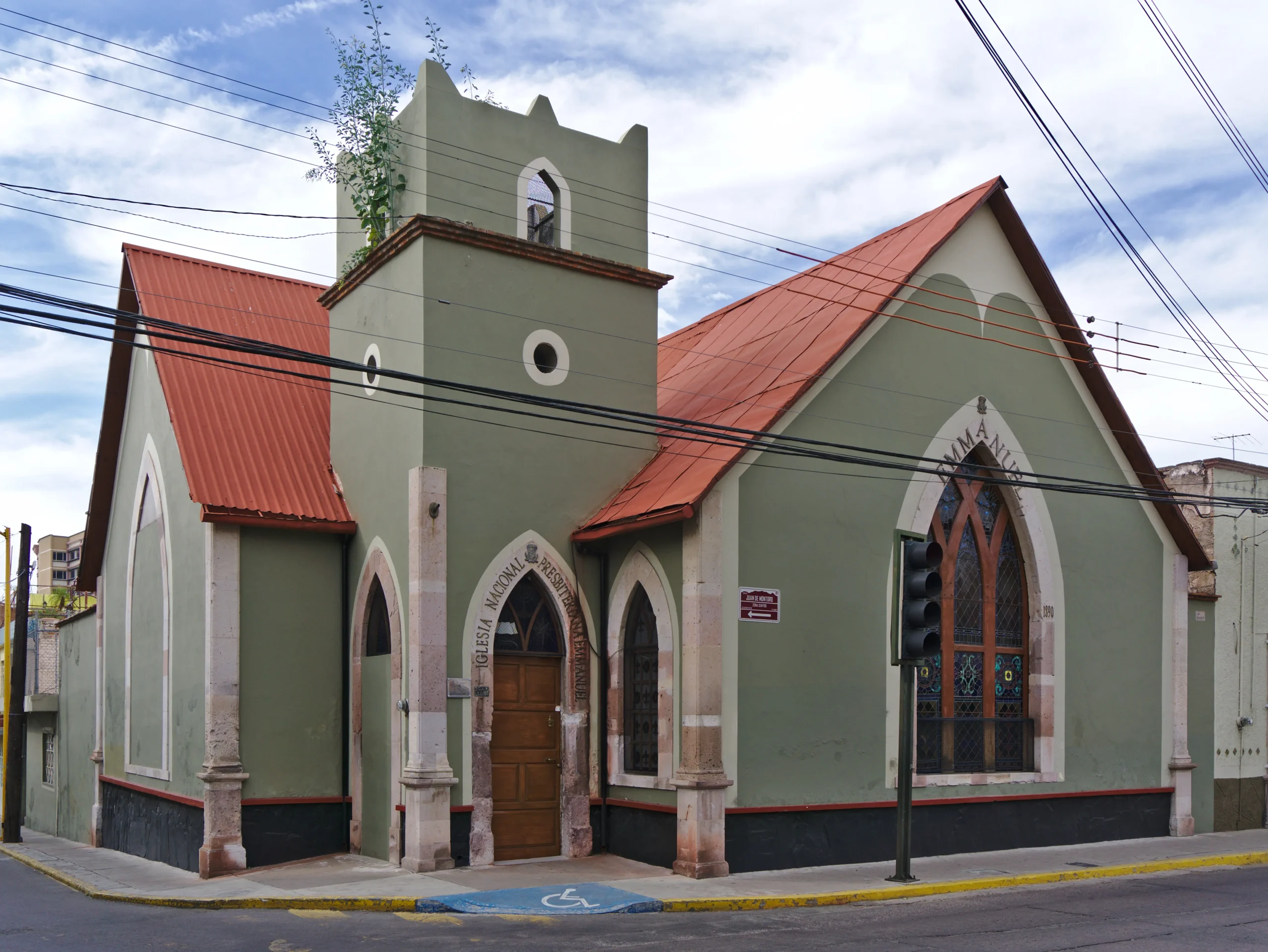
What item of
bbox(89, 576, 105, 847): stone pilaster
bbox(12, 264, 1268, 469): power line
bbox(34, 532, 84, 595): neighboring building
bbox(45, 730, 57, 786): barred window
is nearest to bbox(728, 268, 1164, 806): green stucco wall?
bbox(12, 264, 1268, 469): power line

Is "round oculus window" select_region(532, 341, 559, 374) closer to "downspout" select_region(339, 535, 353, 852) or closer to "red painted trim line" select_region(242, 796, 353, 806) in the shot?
"downspout" select_region(339, 535, 353, 852)

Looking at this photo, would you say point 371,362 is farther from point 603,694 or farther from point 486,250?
point 603,694

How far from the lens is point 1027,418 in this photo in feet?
53.2

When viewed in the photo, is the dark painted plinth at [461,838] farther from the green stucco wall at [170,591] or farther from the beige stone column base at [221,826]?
the green stucco wall at [170,591]

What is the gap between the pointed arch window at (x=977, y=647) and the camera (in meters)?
14.9

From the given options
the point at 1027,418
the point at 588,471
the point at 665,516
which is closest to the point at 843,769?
the point at 665,516

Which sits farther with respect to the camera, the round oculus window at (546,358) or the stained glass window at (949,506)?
the stained glass window at (949,506)

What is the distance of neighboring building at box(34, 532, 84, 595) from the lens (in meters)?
120

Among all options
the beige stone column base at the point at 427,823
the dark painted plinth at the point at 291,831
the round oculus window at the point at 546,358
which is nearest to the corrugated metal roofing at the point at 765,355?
the round oculus window at the point at 546,358

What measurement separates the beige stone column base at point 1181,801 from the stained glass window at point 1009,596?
298 cm

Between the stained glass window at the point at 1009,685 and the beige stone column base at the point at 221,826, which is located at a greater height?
the stained glass window at the point at 1009,685

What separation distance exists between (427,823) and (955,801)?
6.08 meters

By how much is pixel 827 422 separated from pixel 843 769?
3.81 meters

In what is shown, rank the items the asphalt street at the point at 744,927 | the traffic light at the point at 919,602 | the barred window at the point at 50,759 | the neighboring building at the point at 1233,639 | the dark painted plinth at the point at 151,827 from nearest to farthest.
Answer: the asphalt street at the point at 744,927, the traffic light at the point at 919,602, the dark painted plinth at the point at 151,827, the neighboring building at the point at 1233,639, the barred window at the point at 50,759
